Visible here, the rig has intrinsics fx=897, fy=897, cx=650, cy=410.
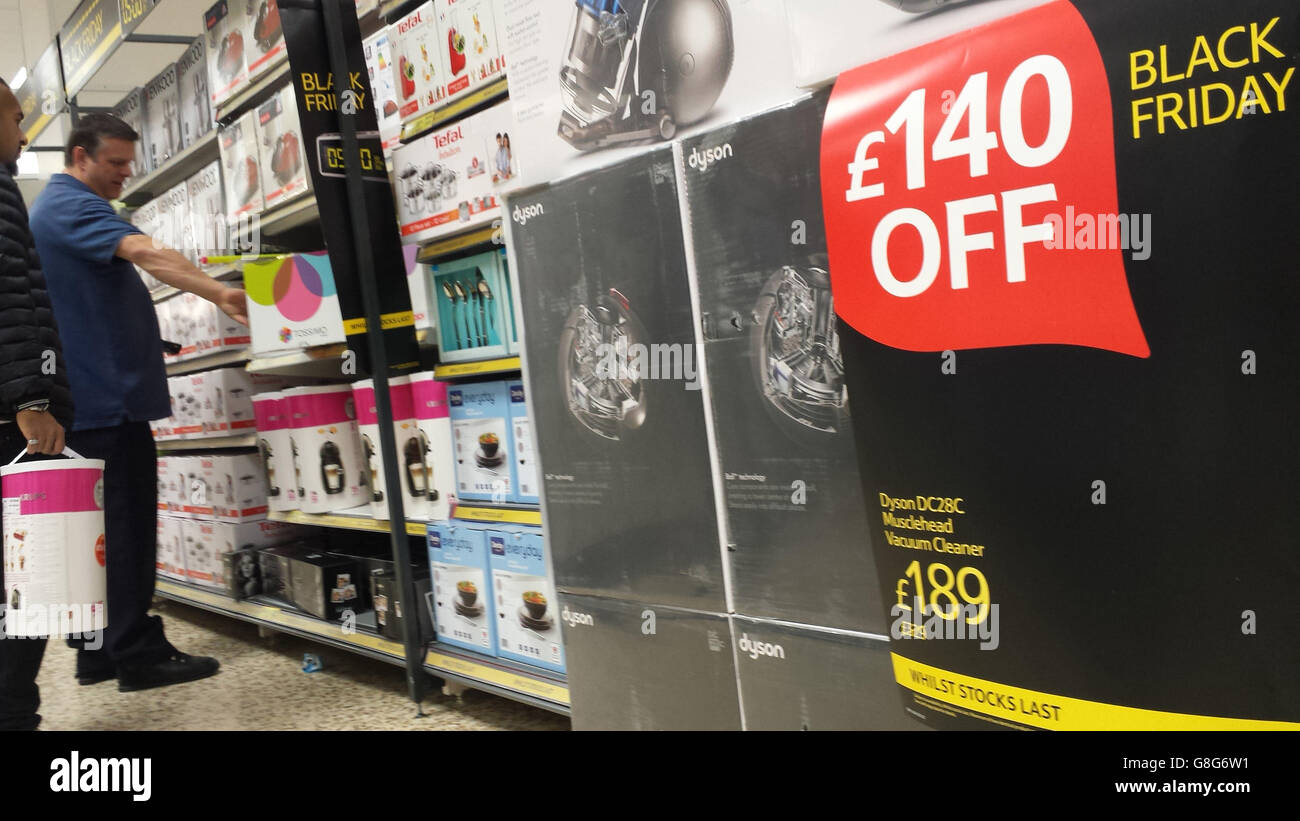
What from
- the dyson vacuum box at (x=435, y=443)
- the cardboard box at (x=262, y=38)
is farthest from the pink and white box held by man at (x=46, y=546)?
the cardboard box at (x=262, y=38)

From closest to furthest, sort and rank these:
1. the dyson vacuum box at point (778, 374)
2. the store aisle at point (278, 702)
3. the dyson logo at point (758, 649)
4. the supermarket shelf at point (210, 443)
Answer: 1. the dyson vacuum box at point (778, 374)
2. the dyson logo at point (758, 649)
3. the store aisle at point (278, 702)
4. the supermarket shelf at point (210, 443)

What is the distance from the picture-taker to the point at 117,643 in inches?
114

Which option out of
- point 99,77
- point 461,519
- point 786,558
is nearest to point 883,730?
point 786,558

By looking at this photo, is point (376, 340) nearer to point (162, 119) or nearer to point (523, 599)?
point (523, 599)

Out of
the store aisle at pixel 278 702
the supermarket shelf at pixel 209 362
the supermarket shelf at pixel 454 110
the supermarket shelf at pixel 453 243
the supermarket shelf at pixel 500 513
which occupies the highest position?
the supermarket shelf at pixel 454 110

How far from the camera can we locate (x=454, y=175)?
7.39 ft

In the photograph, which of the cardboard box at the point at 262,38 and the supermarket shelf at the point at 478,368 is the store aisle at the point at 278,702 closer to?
the supermarket shelf at the point at 478,368

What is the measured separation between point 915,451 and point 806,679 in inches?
21.0

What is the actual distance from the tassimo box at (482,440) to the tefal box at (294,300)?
22.2 inches

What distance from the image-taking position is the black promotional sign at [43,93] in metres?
5.00

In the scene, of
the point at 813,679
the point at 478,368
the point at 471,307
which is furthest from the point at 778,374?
the point at 471,307

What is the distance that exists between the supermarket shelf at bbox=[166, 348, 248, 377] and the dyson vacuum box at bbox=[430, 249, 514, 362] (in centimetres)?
142

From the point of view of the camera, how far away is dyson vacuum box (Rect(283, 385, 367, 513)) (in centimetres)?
292

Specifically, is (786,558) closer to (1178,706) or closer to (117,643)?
(1178,706)
